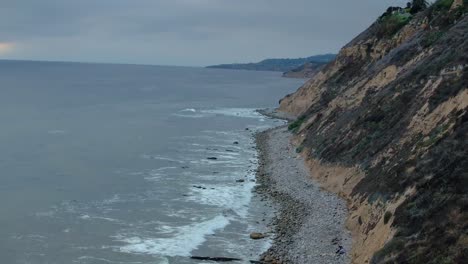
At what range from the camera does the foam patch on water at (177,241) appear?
27.5 meters

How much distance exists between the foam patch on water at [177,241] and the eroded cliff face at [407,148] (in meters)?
8.78

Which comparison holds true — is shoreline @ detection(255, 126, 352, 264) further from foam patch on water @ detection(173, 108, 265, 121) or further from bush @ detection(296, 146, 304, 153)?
foam patch on water @ detection(173, 108, 265, 121)

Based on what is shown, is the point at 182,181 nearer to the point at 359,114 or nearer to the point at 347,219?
the point at 359,114

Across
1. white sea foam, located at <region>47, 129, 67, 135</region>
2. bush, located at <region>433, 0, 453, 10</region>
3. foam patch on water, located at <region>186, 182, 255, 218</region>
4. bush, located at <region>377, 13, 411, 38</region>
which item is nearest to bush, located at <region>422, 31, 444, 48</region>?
bush, located at <region>433, 0, 453, 10</region>

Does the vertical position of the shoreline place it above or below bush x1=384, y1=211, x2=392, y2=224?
below

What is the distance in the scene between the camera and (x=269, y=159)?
51312 mm

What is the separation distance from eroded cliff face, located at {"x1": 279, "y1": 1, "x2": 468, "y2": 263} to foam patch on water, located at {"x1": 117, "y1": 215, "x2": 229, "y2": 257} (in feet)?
28.8

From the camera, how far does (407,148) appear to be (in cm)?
2852

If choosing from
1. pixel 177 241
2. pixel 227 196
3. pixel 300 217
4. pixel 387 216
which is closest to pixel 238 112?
pixel 227 196

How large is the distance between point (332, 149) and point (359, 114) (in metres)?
4.32

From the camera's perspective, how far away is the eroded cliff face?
19016 mm

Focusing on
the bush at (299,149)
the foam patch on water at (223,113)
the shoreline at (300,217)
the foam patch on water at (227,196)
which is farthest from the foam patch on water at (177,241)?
the foam patch on water at (223,113)

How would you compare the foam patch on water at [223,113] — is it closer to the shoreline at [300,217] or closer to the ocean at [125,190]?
the ocean at [125,190]

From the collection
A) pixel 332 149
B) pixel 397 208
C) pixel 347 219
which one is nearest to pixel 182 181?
pixel 332 149
